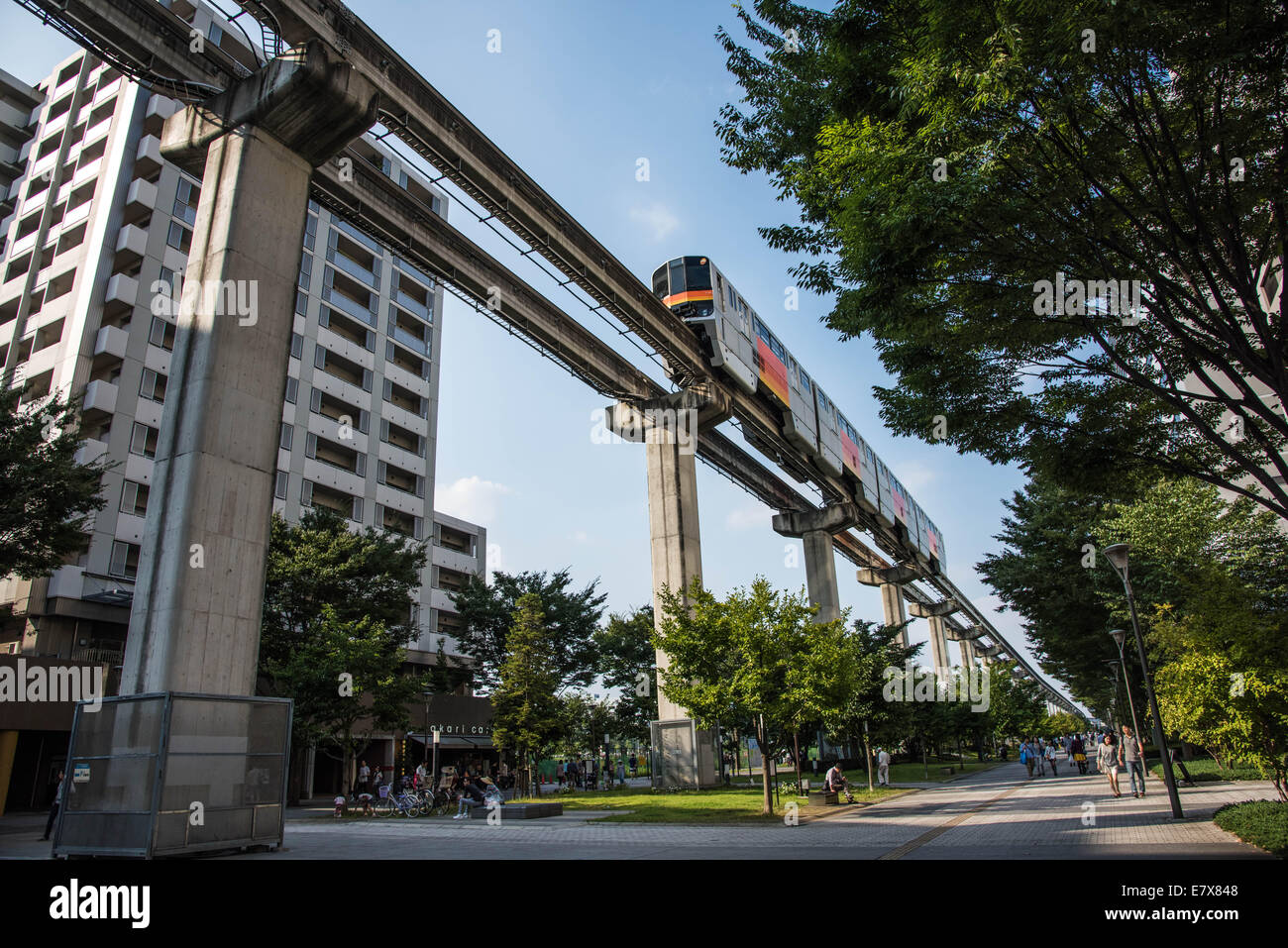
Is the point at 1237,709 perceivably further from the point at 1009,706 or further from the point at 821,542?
the point at 1009,706

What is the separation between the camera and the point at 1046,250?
992cm

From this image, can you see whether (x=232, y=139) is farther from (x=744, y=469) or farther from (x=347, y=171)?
(x=744, y=469)

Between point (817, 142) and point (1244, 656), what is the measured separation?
11595 mm

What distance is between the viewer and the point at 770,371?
36.0 meters

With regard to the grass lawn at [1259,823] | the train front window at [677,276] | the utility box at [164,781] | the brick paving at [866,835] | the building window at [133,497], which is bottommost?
the brick paving at [866,835]

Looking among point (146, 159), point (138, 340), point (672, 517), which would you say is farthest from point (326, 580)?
point (146, 159)

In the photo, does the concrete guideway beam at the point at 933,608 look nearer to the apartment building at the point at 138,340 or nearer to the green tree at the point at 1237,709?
the apartment building at the point at 138,340

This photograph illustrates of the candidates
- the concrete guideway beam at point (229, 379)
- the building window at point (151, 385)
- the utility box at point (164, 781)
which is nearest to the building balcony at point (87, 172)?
the building window at point (151, 385)

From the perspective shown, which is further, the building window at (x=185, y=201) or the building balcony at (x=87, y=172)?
the building balcony at (x=87, y=172)

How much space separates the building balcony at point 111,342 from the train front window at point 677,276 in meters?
28.1

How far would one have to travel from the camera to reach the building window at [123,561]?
35.4 meters

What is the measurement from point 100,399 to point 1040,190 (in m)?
41.4

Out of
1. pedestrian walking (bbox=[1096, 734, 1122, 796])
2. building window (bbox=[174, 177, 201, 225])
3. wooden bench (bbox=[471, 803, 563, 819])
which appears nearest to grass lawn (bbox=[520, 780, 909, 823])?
wooden bench (bbox=[471, 803, 563, 819])

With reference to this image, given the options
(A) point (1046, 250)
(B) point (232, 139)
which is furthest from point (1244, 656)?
(B) point (232, 139)
